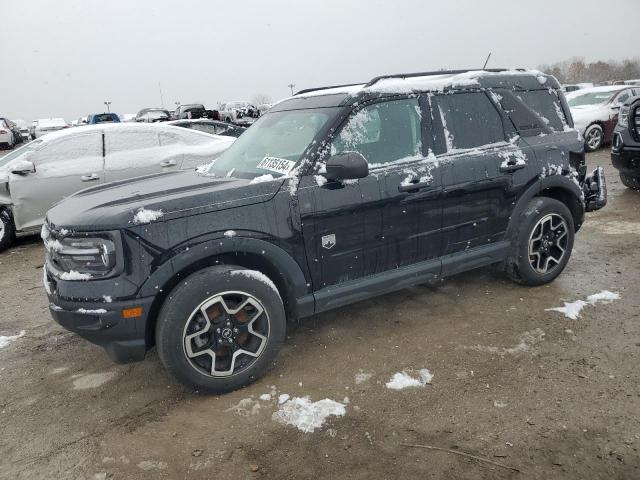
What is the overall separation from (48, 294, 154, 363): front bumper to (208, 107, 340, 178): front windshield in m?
1.20

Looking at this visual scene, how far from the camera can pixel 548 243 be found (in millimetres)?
4266

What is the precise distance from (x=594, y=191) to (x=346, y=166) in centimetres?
293

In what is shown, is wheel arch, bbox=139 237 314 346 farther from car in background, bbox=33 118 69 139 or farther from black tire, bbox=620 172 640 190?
car in background, bbox=33 118 69 139

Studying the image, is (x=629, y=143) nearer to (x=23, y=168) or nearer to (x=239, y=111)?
(x=23, y=168)

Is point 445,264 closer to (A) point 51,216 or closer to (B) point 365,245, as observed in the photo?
(B) point 365,245

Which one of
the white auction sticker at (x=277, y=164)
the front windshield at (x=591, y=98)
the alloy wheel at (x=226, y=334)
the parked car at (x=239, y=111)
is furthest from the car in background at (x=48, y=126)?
the alloy wheel at (x=226, y=334)

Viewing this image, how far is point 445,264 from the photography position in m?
3.74

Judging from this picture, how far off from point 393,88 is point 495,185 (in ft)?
3.71

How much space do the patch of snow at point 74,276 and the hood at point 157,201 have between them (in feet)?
0.84

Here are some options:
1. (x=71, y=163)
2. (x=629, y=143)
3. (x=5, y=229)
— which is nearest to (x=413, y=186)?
(x=71, y=163)

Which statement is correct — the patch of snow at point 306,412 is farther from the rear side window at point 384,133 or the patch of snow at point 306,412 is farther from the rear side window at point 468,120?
the rear side window at point 468,120

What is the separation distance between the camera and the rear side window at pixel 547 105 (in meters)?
4.16

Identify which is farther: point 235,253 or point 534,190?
point 534,190

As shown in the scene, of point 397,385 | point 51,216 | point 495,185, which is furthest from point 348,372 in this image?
point 51,216
